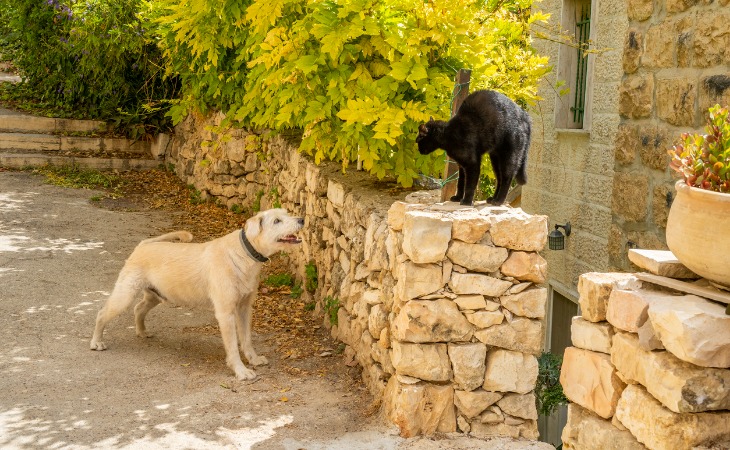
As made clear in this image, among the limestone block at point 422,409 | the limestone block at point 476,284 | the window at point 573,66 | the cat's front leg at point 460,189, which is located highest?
the window at point 573,66

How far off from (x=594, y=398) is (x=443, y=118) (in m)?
3.06

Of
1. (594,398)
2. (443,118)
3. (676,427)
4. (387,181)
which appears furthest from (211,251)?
(676,427)

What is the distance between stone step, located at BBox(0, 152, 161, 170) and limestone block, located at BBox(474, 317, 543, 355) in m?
9.61

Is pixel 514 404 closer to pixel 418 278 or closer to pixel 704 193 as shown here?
pixel 418 278

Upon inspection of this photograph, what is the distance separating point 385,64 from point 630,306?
3.56m

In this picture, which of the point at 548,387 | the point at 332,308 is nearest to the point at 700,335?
the point at 548,387

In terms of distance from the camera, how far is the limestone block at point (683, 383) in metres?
2.38

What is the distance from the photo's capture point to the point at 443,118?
18.5 ft

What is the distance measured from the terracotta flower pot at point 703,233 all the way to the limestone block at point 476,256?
77.6 inches

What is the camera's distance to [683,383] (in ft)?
7.82

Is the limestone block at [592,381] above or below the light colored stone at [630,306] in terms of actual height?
below

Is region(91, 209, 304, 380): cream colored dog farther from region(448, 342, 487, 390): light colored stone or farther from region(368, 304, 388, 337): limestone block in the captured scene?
region(448, 342, 487, 390): light colored stone

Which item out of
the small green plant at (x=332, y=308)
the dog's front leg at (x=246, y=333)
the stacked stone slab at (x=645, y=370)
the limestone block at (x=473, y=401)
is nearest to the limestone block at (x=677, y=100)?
the limestone block at (x=473, y=401)

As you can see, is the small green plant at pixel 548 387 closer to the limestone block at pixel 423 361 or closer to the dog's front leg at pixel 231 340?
the limestone block at pixel 423 361
